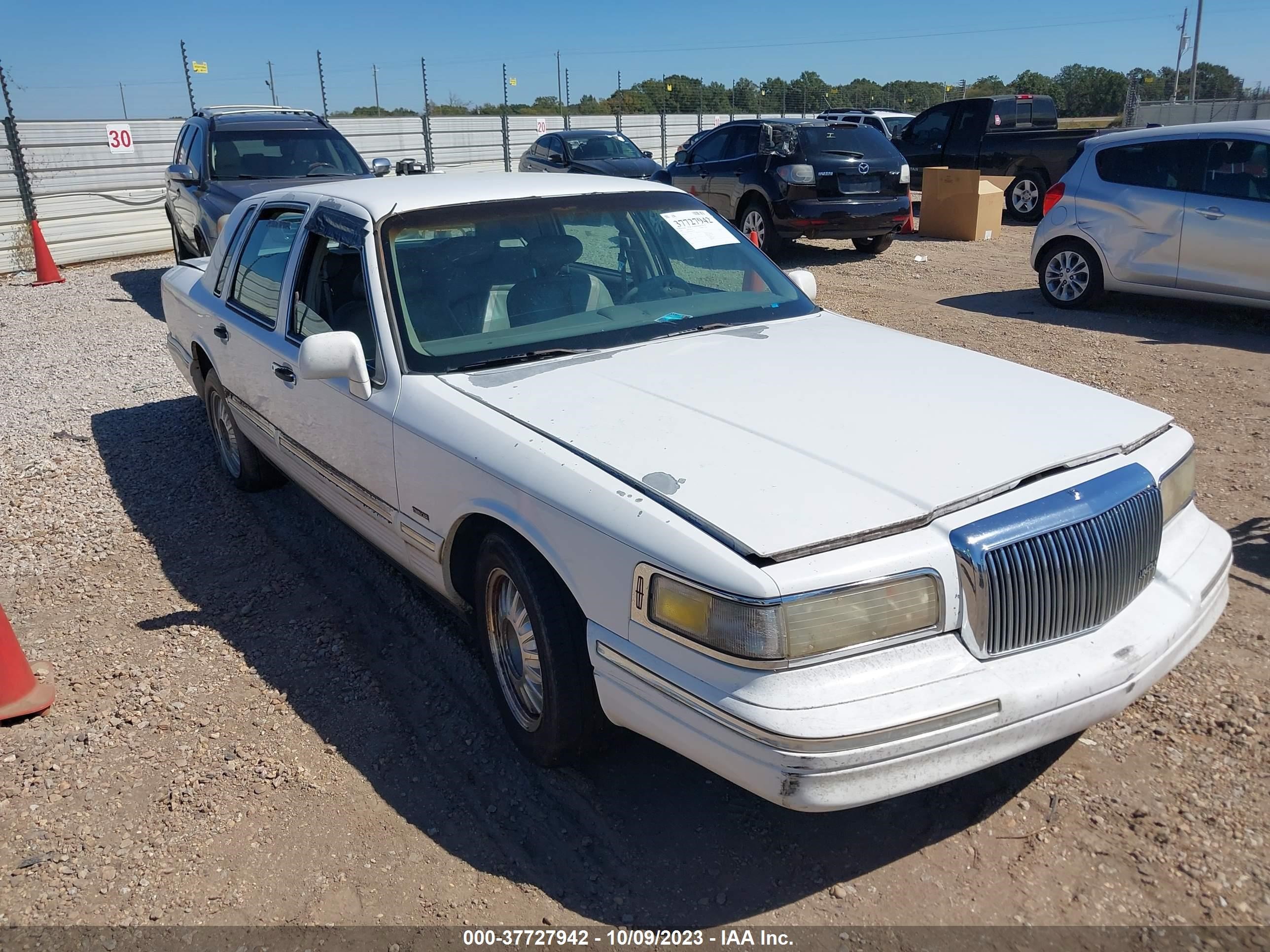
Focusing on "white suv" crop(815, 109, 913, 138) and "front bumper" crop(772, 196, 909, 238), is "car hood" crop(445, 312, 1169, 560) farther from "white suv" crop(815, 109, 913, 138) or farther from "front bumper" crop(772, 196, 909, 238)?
"white suv" crop(815, 109, 913, 138)

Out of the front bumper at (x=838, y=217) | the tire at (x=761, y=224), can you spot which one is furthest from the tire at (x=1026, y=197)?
the tire at (x=761, y=224)

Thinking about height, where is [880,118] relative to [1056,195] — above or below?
above

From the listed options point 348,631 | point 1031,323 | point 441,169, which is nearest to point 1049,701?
point 348,631

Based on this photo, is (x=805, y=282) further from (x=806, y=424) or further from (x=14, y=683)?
(x=14, y=683)

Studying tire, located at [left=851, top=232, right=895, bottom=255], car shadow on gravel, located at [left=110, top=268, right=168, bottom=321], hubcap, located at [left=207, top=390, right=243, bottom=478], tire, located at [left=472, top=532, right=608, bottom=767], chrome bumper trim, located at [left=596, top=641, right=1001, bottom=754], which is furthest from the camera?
tire, located at [left=851, top=232, right=895, bottom=255]

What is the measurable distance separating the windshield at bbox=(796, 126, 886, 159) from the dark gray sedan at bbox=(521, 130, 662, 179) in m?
3.41

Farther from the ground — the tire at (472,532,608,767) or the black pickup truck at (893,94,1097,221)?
the black pickup truck at (893,94,1097,221)

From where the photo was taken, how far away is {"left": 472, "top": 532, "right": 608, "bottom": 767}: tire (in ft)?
9.55

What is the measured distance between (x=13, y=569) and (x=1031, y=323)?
26.8 ft

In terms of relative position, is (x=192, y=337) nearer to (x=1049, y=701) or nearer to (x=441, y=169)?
(x=1049, y=701)

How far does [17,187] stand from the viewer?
15.0 metres

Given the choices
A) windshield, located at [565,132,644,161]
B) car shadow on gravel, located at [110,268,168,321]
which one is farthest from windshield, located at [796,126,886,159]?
car shadow on gravel, located at [110,268,168,321]

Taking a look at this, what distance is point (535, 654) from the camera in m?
3.09

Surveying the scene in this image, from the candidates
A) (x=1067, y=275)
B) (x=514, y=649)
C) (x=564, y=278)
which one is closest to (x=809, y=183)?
(x=1067, y=275)
